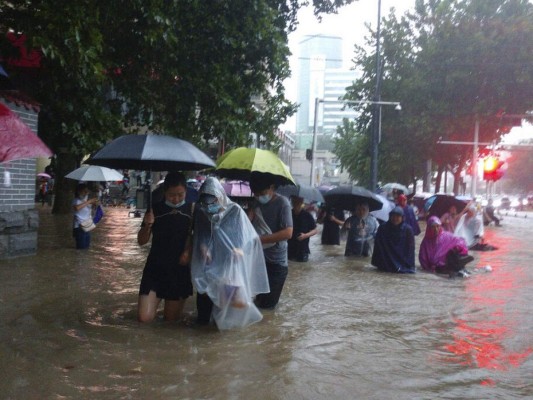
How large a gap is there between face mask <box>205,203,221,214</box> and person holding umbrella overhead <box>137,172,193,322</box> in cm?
23

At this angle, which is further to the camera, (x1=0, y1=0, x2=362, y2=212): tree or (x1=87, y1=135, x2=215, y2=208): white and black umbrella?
(x1=0, y1=0, x2=362, y2=212): tree

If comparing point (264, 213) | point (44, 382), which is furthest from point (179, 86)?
point (44, 382)

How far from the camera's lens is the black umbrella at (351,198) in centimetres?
1302

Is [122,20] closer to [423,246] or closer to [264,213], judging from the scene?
[264,213]

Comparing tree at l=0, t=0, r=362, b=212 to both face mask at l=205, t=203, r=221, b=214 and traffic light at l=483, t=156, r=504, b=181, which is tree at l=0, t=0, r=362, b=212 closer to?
face mask at l=205, t=203, r=221, b=214

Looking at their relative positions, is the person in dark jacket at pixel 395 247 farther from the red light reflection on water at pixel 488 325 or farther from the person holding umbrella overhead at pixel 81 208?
the person holding umbrella overhead at pixel 81 208

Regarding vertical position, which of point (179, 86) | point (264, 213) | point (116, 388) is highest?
point (179, 86)

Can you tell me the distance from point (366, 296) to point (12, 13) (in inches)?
257

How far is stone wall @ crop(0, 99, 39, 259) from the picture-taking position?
383 inches

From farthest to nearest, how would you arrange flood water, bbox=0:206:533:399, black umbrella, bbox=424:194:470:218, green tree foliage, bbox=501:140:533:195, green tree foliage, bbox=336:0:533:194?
green tree foliage, bbox=501:140:533:195, green tree foliage, bbox=336:0:533:194, black umbrella, bbox=424:194:470:218, flood water, bbox=0:206:533:399

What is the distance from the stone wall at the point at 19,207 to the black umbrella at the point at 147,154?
3835 millimetres

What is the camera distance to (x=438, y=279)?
419 inches

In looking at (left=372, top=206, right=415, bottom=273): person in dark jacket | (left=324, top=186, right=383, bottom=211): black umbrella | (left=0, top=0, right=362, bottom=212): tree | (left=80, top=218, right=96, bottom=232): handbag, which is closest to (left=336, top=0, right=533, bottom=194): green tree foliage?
(left=0, top=0, right=362, bottom=212): tree

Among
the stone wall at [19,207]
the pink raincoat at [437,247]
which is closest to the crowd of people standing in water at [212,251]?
the stone wall at [19,207]
